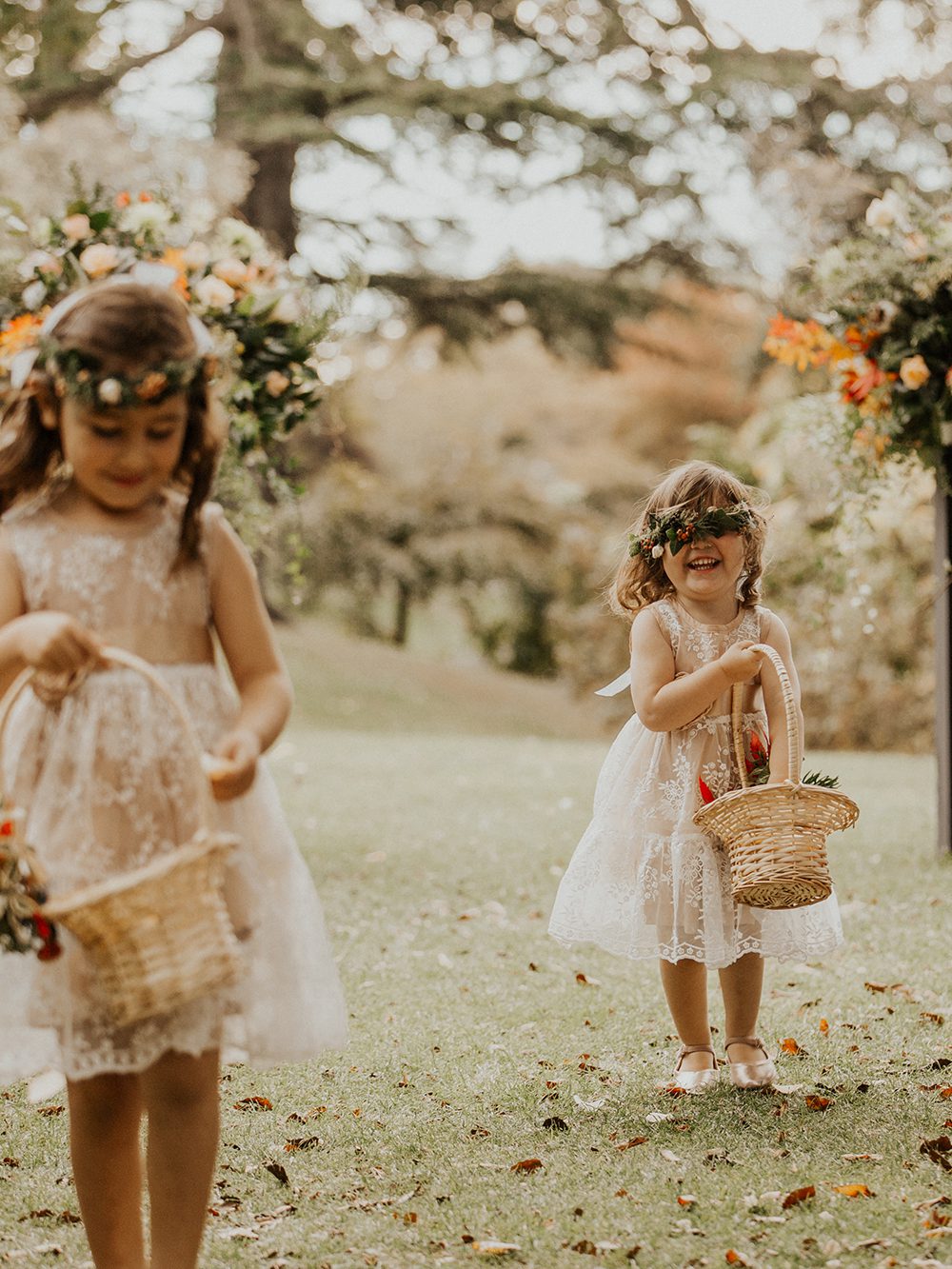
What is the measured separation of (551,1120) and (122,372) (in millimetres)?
2177

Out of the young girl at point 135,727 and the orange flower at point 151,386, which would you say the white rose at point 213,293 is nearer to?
the young girl at point 135,727

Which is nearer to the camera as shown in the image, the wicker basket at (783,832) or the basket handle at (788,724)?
the wicker basket at (783,832)

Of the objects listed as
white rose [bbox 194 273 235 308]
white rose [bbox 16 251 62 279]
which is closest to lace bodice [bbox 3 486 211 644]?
white rose [bbox 16 251 62 279]

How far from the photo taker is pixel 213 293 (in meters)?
5.28

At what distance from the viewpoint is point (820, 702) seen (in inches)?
598

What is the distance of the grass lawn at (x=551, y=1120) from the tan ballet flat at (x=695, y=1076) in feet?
0.15

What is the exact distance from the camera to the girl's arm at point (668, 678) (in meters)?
3.43

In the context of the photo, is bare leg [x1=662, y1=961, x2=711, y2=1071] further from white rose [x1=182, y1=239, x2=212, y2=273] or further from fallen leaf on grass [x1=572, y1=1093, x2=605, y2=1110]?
white rose [x1=182, y1=239, x2=212, y2=273]

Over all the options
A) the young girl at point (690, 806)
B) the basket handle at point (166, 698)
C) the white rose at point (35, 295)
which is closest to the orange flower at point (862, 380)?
the young girl at point (690, 806)

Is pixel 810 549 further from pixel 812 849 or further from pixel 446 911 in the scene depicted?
pixel 812 849

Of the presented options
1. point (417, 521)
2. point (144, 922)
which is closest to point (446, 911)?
point (144, 922)

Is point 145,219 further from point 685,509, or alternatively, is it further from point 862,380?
point 862,380

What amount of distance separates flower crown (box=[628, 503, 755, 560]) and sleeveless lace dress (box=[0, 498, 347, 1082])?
148 centimetres

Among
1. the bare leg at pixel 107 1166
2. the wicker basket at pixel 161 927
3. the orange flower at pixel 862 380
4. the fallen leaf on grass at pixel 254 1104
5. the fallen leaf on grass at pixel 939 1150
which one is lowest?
the fallen leaf on grass at pixel 254 1104
